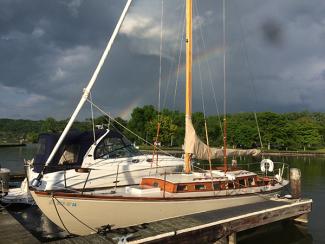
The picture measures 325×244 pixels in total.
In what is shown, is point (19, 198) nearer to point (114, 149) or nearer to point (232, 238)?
point (114, 149)

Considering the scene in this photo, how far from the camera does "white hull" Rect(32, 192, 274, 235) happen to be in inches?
499

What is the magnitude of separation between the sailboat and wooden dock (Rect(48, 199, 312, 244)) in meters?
0.62

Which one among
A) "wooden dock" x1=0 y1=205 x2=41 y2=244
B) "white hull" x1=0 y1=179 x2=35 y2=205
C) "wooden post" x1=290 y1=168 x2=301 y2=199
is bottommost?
"wooden dock" x1=0 y1=205 x2=41 y2=244

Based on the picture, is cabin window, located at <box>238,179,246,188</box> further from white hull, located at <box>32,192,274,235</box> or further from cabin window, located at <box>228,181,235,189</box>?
white hull, located at <box>32,192,274,235</box>

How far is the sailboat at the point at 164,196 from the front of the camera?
1275 centimetres

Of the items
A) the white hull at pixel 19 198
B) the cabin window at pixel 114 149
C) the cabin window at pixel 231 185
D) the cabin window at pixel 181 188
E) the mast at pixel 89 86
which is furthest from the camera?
the cabin window at pixel 114 149

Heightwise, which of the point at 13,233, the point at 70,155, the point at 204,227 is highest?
the point at 70,155

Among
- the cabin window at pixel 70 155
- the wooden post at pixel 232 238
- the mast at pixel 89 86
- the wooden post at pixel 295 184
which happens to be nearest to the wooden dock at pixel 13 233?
the mast at pixel 89 86

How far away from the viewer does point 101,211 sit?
13.0 meters

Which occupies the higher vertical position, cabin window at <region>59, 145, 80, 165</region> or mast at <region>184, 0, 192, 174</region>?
mast at <region>184, 0, 192, 174</region>

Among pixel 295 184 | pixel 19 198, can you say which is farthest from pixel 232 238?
pixel 19 198

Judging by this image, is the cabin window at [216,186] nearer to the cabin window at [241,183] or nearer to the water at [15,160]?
the cabin window at [241,183]

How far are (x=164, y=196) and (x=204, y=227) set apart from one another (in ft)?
7.71

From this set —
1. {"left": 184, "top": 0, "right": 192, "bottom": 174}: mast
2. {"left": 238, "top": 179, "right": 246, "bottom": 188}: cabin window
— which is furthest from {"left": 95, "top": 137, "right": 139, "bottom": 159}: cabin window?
{"left": 238, "top": 179, "right": 246, "bottom": 188}: cabin window
